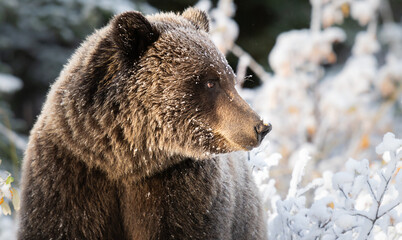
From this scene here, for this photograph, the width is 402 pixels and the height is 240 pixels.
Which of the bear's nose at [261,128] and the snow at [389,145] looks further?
the snow at [389,145]

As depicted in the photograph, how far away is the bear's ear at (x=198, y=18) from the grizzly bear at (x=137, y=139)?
0.28 metres

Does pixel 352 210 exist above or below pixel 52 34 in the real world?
below

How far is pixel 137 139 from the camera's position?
2846mm

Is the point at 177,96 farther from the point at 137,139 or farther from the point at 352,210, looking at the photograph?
the point at 352,210

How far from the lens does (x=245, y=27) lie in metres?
13.4

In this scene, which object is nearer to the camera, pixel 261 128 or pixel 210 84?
pixel 261 128

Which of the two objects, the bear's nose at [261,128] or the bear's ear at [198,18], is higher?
the bear's ear at [198,18]

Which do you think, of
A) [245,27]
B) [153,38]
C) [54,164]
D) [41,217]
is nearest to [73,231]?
[41,217]

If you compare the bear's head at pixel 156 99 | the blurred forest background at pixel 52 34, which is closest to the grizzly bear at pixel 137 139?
the bear's head at pixel 156 99

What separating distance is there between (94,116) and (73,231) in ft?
1.91

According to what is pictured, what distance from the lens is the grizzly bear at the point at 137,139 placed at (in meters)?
2.82

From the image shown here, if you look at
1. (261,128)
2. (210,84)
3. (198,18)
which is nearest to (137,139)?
(210,84)

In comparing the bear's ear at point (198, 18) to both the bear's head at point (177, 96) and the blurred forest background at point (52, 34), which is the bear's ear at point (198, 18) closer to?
the bear's head at point (177, 96)

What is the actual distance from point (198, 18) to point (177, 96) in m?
0.66
